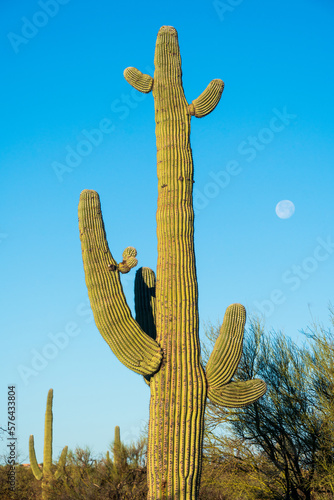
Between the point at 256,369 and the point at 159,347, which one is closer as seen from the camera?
the point at 159,347

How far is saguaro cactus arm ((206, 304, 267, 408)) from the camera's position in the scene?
20.9 ft

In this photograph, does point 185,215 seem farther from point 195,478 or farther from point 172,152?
point 195,478

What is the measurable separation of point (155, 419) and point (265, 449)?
6007mm

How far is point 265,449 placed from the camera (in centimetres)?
1109

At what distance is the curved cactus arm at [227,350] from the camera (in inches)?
252

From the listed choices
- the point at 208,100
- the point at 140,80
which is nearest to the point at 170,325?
the point at 208,100

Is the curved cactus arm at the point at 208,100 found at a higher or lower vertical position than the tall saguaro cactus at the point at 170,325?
higher

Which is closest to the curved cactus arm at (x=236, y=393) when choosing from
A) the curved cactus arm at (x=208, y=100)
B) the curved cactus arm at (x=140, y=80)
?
the curved cactus arm at (x=208, y=100)

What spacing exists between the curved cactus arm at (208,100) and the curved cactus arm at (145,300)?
2339 mm

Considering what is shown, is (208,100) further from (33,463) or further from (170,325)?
(33,463)

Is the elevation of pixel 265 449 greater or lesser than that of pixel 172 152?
lesser

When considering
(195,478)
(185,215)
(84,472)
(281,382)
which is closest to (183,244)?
(185,215)

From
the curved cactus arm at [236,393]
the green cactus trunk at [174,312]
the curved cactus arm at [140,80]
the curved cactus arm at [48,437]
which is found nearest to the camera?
the green cactus trunk at [174,312]

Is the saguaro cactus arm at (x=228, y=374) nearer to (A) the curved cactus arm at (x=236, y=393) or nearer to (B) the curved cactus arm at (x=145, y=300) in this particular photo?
(A) the curved cactus arm at (x=236, y=393)
